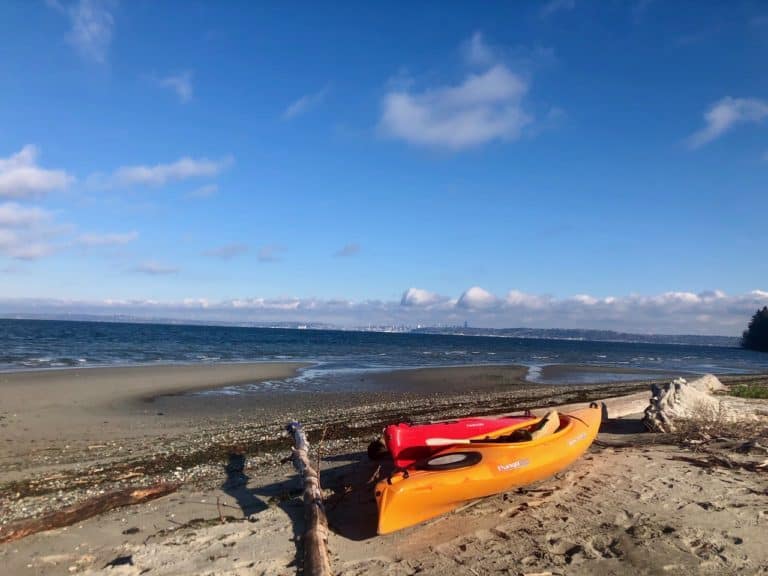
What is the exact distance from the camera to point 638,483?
646cm

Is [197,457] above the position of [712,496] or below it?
below

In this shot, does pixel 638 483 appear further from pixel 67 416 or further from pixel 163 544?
pixel 67 416

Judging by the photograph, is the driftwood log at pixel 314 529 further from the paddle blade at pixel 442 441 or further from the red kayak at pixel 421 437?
the paddle blade at pixel 442 441

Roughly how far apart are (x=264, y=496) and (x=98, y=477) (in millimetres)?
3158

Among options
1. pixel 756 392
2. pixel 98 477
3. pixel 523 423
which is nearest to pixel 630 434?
pixel 523 423

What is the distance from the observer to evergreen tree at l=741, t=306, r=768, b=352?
106250 mm

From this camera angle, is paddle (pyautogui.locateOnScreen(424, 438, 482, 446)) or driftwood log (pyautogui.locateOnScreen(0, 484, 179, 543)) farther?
paddle (pyautogui.locateOnScreen(424, 438, 482, 446))

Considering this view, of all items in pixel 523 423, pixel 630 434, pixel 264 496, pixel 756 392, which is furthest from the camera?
pixel 756 392

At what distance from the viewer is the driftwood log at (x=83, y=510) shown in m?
6.14

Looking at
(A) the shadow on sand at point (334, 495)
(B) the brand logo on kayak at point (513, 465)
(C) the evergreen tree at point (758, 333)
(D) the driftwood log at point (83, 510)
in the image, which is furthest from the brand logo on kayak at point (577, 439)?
(C) the evergreen tree at point (758, 333)

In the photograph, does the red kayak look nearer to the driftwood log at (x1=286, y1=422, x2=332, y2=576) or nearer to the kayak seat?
the kayak seat

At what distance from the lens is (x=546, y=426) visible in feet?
24.4

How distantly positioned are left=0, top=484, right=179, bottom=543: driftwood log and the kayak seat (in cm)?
517

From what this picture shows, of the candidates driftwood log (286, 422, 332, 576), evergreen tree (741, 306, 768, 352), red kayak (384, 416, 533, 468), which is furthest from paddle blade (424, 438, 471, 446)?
evergreen tree (741, 306, 768, 352)
